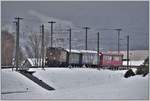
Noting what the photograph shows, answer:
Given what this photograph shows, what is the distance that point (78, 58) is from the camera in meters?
57.5

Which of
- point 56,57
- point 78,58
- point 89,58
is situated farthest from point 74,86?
point 89,58

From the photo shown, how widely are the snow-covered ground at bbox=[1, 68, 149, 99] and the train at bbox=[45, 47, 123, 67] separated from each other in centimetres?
1206

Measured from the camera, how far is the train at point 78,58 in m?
55.2

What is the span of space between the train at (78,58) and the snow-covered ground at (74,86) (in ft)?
39.6

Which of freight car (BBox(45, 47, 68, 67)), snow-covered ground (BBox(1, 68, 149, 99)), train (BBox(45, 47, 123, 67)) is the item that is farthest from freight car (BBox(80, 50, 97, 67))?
snow-covered ground (BBox(1, 68, 149, 99))

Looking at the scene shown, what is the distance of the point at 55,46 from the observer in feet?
194

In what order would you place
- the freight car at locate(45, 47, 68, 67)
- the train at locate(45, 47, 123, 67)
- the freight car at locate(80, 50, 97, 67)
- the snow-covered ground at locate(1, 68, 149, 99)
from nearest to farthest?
the snow-covered ground at locate(1, 68, 149, 99) < the freight car at locate(45, 47, 68, 67) < the train at locate(45, 47, 123, 67) < the freight car at locate(80, 50, 97, 67)

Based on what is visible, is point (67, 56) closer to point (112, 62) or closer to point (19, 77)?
point (112, 62)

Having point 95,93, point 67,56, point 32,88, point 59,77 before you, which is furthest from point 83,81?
point 95,93

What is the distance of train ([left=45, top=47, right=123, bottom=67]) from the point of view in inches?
2173

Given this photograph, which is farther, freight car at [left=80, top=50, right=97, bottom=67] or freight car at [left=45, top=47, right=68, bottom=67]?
freight car at [left=80, top=50, right=97, bottom=67]

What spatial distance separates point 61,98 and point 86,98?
1.08 meters

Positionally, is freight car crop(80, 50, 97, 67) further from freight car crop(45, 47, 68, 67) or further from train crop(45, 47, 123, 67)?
freight car crop(45, 47, 68, 67)

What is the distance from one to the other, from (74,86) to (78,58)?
24426 mm
